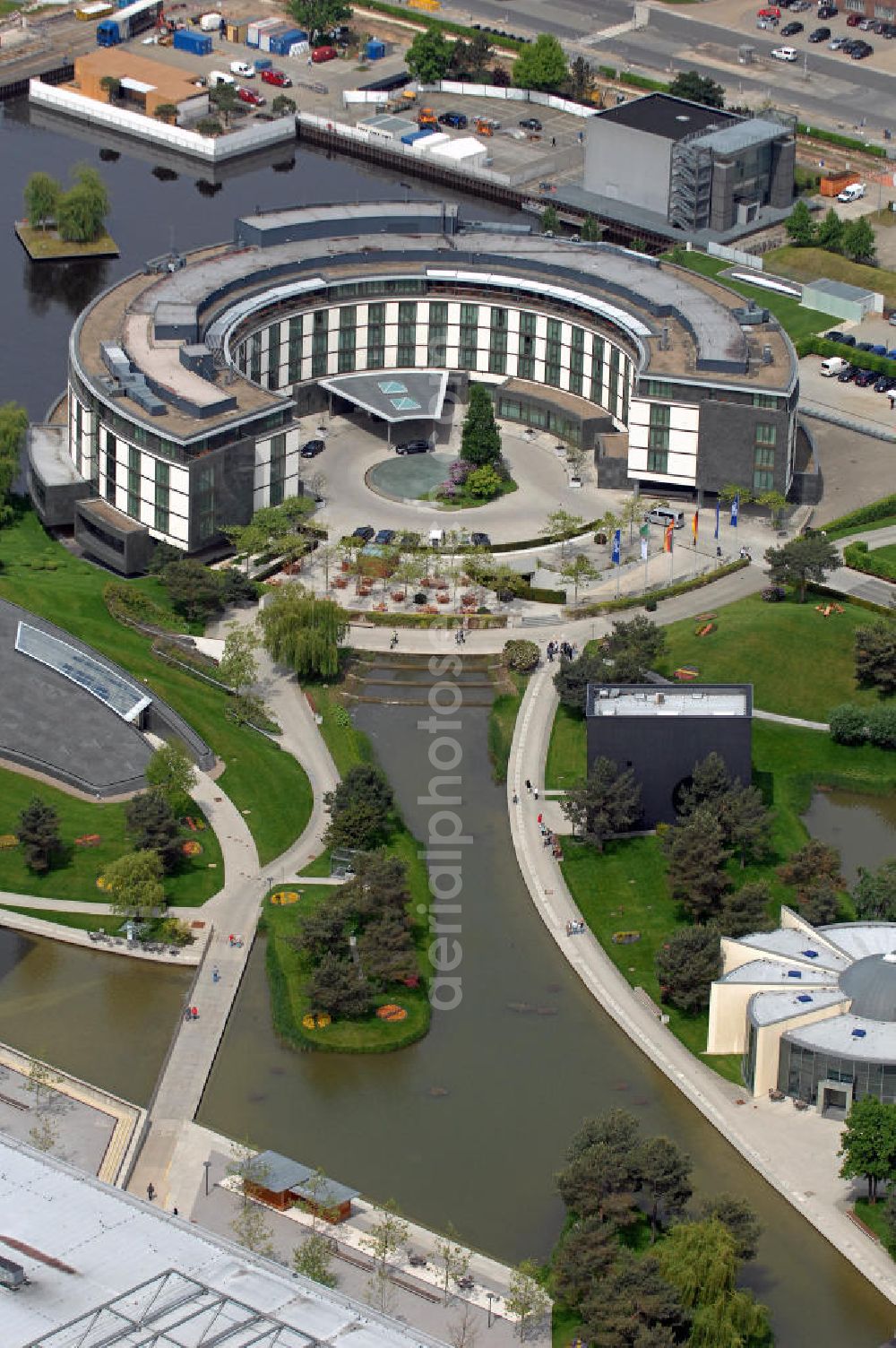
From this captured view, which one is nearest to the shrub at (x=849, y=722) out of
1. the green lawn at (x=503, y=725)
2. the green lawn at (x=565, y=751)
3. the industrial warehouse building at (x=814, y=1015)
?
the green lawn at (x=565, y=751)

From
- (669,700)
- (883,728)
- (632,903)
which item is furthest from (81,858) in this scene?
(883,728)

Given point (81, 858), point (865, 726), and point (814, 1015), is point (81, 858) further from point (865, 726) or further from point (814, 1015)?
point (865, 726)

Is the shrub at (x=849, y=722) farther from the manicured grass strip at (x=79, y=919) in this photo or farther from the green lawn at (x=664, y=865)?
the manicured grass strip at (x=79, y=919)

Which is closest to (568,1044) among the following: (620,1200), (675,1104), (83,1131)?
(675,1104)

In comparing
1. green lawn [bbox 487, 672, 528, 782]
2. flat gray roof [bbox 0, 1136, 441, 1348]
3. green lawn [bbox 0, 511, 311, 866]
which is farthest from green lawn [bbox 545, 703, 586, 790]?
flat gray roof [bbox 0, 1136, 441, 1348]

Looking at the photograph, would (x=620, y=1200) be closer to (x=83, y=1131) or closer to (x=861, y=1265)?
(x=861, y=1265)
